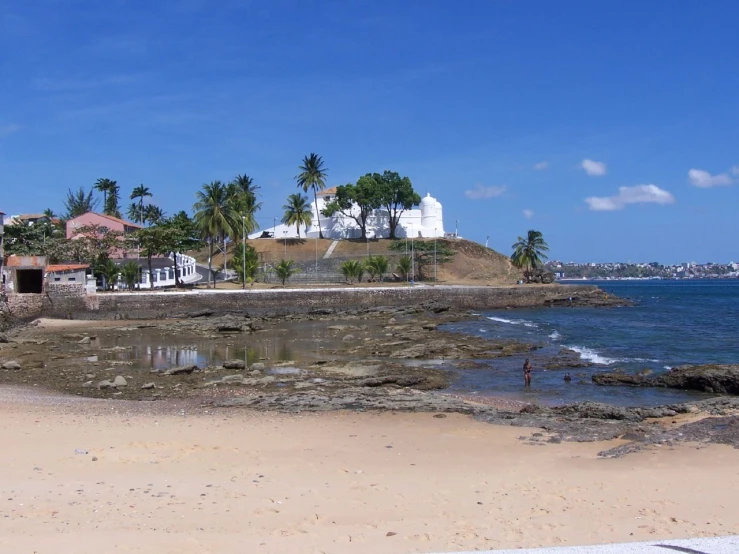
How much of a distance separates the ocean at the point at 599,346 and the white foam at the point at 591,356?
1.5 inches

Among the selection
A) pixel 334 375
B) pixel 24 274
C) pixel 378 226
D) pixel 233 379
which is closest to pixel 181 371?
pixel 233 379

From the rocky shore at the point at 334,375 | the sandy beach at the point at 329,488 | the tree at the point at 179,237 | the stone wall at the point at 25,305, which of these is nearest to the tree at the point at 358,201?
the tree at the point at 179,237

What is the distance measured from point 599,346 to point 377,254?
186 ft

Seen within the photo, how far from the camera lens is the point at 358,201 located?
9306 centimetres

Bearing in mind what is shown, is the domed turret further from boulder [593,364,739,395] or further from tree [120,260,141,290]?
boulder [593,364,739,395]

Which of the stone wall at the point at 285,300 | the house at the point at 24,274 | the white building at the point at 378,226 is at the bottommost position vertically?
the stone wall at the point at 285,300

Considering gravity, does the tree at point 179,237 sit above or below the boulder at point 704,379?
above

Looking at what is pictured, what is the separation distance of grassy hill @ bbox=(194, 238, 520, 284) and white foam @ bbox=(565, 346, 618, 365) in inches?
1898

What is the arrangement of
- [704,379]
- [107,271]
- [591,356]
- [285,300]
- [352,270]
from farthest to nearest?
[352,270], [107,271], [285,300], [591,356], [704,379]

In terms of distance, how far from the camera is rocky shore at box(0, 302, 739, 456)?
14484 mm

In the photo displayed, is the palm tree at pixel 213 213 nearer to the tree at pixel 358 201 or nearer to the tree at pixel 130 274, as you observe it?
the tree at pixel 130 274

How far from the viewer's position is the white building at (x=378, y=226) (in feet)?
319

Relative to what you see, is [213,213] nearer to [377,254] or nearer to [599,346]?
[377,254]

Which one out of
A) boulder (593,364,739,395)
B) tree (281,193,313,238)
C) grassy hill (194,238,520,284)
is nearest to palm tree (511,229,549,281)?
grassy hill (194,238,520,284)
